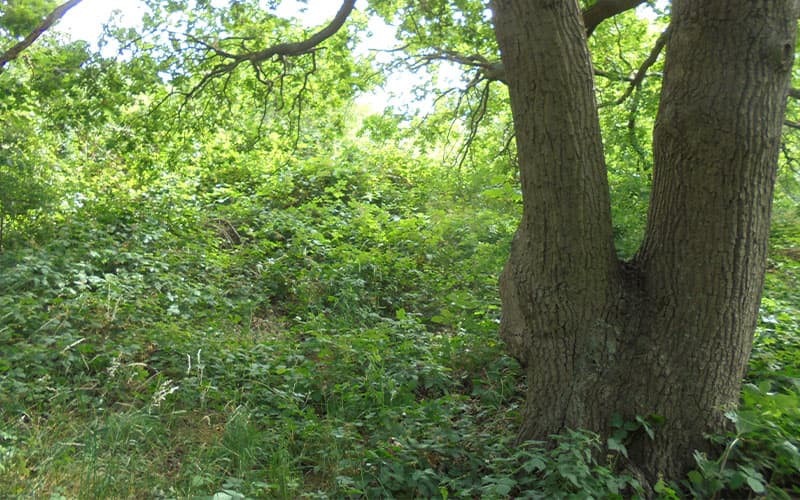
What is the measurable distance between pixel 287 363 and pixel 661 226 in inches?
125

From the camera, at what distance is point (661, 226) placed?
371 cm

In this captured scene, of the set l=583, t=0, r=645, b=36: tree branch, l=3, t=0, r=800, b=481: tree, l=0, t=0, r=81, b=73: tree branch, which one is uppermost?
l=583, t=0, r=645, b=36: tree branch

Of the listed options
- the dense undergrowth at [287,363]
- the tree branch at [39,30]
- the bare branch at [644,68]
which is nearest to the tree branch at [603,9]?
the bare branch at [644,68]

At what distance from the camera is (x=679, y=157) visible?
355 cm

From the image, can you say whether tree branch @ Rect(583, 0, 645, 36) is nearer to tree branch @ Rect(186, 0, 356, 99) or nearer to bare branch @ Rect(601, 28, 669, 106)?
bare branch @ Rect(601, 28, 669, 106)

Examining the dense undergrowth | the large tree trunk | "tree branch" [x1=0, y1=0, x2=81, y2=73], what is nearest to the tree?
the large tree trunk

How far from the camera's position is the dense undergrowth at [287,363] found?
11.9 ft

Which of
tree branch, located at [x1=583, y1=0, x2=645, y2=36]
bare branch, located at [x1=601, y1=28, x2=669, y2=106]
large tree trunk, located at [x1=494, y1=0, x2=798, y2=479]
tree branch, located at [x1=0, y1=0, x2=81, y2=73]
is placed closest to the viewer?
large tree trunk, located at [x1=494, y1=0, x2=798, y2=479]

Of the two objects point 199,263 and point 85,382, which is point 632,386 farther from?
point 199,263

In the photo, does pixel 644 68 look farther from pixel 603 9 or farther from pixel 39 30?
pixel 39 30

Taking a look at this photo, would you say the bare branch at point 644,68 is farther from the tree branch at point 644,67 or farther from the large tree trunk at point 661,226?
the large tree trunk at point 661,226

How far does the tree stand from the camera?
3.42m

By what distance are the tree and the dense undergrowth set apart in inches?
9.7

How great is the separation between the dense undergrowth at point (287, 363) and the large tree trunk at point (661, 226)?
11.0 inches
